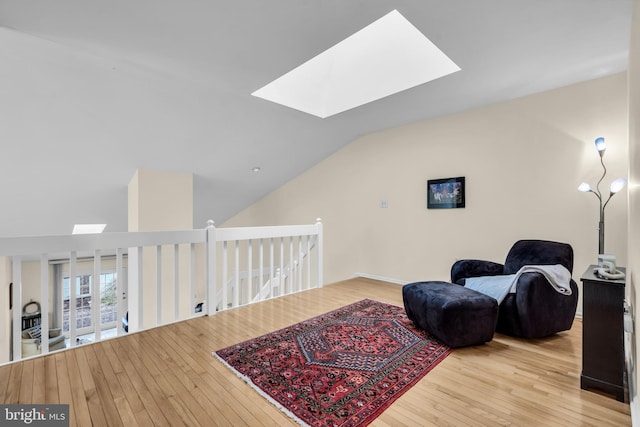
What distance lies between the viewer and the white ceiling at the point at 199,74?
1.88m

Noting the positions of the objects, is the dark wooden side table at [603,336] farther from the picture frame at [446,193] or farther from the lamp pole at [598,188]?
the picture frame at [446,193]

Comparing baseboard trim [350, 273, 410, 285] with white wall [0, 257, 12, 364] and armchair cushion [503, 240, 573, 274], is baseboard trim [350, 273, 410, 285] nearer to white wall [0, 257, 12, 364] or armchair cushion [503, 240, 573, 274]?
armchair cushion [503, 240, 573, 274]

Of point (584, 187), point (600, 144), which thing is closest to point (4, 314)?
point (584, 187)

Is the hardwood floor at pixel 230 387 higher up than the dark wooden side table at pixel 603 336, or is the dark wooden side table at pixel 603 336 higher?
the dark wooden side table at pixel 603 336

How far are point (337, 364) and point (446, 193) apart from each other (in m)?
2.74

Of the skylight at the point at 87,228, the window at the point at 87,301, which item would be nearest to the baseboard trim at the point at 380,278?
the skylight at the point at 87,228

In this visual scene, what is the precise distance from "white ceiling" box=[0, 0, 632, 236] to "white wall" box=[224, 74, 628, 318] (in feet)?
0.92

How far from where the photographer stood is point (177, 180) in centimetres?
429

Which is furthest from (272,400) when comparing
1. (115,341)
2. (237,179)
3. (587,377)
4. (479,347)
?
(237,179)

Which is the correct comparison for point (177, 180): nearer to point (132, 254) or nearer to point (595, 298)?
point (132, 254)

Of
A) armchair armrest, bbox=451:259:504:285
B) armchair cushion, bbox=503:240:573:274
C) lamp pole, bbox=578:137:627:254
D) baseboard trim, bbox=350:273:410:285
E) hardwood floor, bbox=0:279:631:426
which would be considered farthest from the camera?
baseboard trim, bbox=350:273:410:285

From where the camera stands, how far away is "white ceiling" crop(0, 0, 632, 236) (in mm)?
1876

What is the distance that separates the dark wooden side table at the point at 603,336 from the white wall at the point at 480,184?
61.6 inches

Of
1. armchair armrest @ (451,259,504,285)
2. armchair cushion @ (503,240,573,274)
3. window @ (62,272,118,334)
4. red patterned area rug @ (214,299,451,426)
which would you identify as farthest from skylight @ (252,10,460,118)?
window @ (62,272,118,334)
